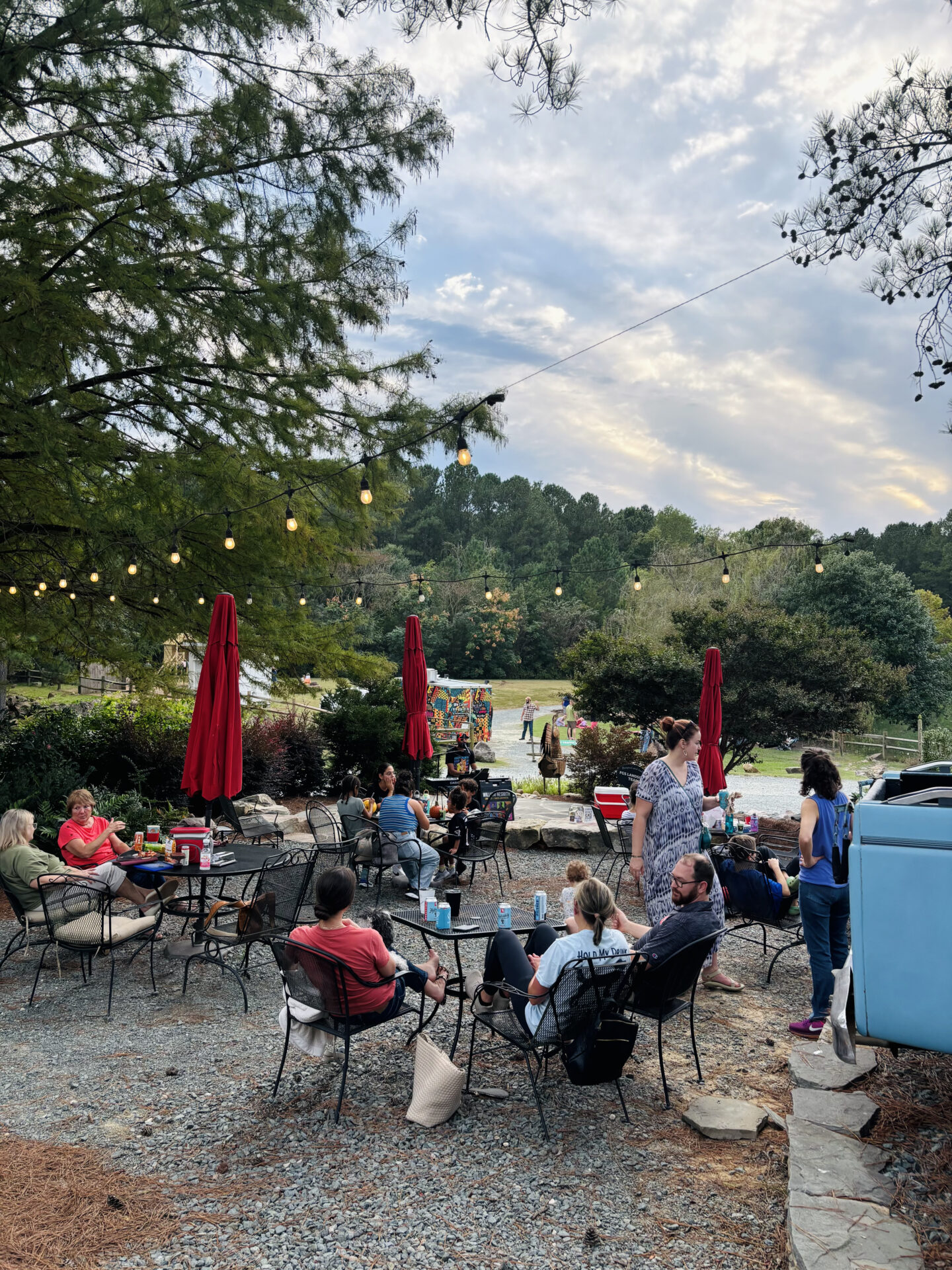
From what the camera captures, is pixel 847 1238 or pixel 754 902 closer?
pixel 847 1238

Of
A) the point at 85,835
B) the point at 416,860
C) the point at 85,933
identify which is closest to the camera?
the point at 85,933

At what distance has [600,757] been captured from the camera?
13461mm

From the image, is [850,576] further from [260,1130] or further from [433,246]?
[260,1130]

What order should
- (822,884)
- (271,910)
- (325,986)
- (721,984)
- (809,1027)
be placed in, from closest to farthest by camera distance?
(325,986) < (822,884) < (809,1027) < (271,910) < (721,984)

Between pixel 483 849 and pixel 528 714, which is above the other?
pixel 528 714

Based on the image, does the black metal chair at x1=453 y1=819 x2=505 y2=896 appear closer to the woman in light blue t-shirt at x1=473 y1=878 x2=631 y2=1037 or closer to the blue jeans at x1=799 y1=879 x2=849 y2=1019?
the blue jeans at x1=799 y1=879 x2=849 y2=1019

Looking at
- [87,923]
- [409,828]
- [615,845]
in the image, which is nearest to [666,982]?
[87,923]

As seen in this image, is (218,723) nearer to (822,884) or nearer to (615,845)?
(822,884)

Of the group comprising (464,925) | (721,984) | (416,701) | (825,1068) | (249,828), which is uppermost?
(416,701)

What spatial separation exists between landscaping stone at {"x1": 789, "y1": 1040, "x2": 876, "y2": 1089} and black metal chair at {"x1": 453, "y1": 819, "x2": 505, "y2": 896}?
4255 millimetres

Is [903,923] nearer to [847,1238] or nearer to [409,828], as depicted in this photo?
[847,1238]

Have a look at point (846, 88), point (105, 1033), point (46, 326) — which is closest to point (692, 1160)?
point (105, 1033)

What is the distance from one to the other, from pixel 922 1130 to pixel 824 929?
169 centimetres

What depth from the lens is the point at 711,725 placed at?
879cm
